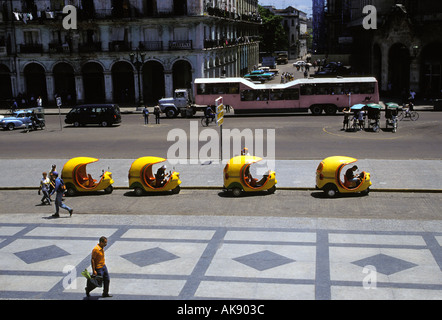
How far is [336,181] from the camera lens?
67.6ft

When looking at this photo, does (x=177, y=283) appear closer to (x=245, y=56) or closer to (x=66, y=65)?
(x=66, y=65)

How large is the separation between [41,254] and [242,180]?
8.67 metres

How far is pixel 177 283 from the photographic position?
13.0m

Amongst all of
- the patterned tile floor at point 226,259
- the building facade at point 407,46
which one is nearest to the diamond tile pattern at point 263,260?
the patterned tile floor at point 226,259

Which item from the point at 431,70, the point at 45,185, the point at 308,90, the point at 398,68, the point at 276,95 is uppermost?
the point at 398,68

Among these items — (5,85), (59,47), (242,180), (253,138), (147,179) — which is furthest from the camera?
(5,85)

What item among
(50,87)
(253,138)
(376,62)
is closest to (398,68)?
(376,62)

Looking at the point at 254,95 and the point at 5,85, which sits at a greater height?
the point at 5,85

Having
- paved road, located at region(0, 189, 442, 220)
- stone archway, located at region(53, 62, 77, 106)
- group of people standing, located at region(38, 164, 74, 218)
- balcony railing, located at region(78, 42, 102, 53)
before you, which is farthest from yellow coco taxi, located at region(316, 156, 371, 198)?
stone archway, located at region(53, 62, 77, 106)

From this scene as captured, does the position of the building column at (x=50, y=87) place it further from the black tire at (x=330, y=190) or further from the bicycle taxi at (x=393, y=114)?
the black tire at (x=330, y=190)

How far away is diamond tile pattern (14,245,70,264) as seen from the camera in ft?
49.0

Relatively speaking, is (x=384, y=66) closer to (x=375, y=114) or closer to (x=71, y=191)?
(x=375, y=114)

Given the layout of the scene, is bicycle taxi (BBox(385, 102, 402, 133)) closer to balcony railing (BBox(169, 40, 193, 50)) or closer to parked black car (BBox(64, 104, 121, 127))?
parked black car (BBox(64, 104, 121, 127))

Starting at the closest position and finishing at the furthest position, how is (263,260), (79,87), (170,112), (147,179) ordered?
(263,260) < (147,179) < (170,112) < (79,87)
